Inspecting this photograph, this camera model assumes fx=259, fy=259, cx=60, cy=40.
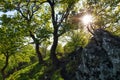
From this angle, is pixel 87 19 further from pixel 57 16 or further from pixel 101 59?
pixel 101 59

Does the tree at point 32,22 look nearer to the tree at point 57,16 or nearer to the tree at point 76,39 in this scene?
the tree at point 57,16

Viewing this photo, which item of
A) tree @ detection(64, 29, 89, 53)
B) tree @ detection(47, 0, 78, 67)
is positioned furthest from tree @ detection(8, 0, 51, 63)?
tree @ detection(64, 29, 89, 53)

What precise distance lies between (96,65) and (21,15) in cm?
2240

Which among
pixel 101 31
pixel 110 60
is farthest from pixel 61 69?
pixel 110 60

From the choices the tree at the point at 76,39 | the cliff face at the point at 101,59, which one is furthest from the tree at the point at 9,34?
the tree at the point at 76,39

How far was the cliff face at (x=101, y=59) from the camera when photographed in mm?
22766

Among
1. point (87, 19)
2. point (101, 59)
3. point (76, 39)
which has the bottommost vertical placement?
point (76, 39)

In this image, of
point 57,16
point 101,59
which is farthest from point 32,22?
point 101,59

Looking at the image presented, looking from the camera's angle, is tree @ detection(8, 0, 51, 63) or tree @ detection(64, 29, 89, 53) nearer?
tree @ detection(8, 0, 51, 63)

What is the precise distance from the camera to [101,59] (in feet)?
78.9

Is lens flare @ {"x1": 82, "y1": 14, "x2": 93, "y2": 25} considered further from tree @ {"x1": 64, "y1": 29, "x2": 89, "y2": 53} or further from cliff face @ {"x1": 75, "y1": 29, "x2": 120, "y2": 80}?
cliff face @ {"x1": 75, "y1": 29, "x2": 120, "y2": 80}

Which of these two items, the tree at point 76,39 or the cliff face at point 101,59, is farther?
the tree at point 76,39

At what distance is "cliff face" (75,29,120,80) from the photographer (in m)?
22.8

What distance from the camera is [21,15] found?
141ft
